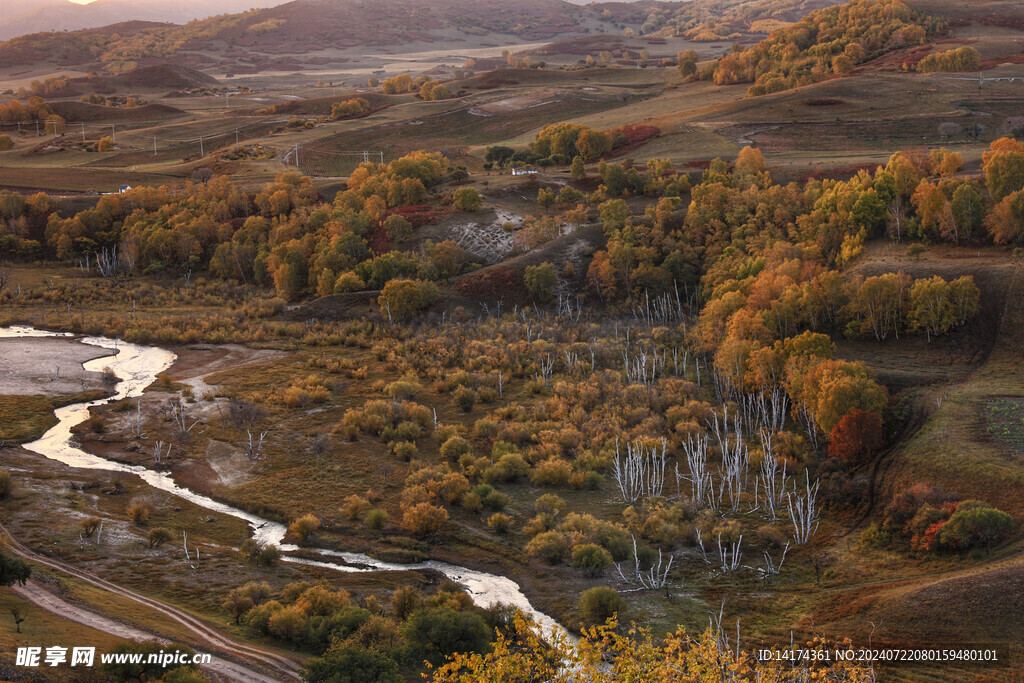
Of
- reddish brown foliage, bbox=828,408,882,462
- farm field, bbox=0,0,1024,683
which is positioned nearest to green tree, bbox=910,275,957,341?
farm field, bbox=0,0,1024,683

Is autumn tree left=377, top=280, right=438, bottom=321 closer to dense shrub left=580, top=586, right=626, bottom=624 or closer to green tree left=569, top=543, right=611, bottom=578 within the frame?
green tree left=569, top=543, right=611, bottom=578

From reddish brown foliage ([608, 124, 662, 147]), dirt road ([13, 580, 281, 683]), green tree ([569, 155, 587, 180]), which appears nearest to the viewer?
dirt road ([13, 580, 281, 683])

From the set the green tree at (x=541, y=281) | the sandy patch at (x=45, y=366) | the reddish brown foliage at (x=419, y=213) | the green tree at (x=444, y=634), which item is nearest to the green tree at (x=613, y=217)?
the green tree at (x=541, y=281)

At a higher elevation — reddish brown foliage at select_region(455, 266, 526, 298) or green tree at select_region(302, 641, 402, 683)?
reddish brown foliage at select_region(455, 266, 526, 298)

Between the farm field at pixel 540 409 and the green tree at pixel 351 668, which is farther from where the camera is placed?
the farm field at pixel 540 409

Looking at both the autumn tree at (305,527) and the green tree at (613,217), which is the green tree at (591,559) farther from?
the green tree at (613,217)

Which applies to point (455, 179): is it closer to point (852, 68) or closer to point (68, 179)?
point (68, 179)
